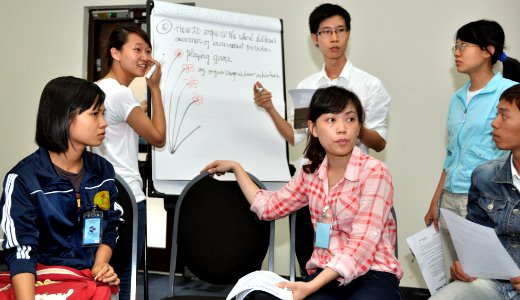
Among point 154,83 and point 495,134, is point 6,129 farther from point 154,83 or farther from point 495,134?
point 495,134

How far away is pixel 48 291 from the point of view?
172cm

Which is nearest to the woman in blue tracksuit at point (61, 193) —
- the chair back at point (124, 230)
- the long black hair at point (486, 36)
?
the chair back at point (124, 230)

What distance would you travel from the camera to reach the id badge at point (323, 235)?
1998 millimetres

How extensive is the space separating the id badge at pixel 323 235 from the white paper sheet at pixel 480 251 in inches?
15.9

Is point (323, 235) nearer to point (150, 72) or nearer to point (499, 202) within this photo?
point (499, 202)

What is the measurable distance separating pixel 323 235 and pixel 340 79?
122 centimetres

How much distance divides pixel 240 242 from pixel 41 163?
0.88 meters

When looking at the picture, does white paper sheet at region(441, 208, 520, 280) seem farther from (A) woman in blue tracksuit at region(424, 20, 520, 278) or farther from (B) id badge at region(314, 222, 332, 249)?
(A) woman in blue tracksuit at region(424, 20, 520, 278)

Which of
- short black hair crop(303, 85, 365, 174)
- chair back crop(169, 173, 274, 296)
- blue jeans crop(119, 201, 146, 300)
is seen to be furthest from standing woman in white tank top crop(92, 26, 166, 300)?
short black hair crop(303, 85, 365, 174)

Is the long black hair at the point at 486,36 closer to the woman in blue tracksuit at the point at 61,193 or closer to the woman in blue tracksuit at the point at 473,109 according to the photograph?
the woman in blue tracksuit at the point at 473,109

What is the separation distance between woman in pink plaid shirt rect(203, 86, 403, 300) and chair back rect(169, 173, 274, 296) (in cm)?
14

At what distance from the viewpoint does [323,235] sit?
201 centimetres

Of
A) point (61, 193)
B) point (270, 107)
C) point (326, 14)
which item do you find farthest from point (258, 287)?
point (326, 14)

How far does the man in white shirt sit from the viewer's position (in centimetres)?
293
